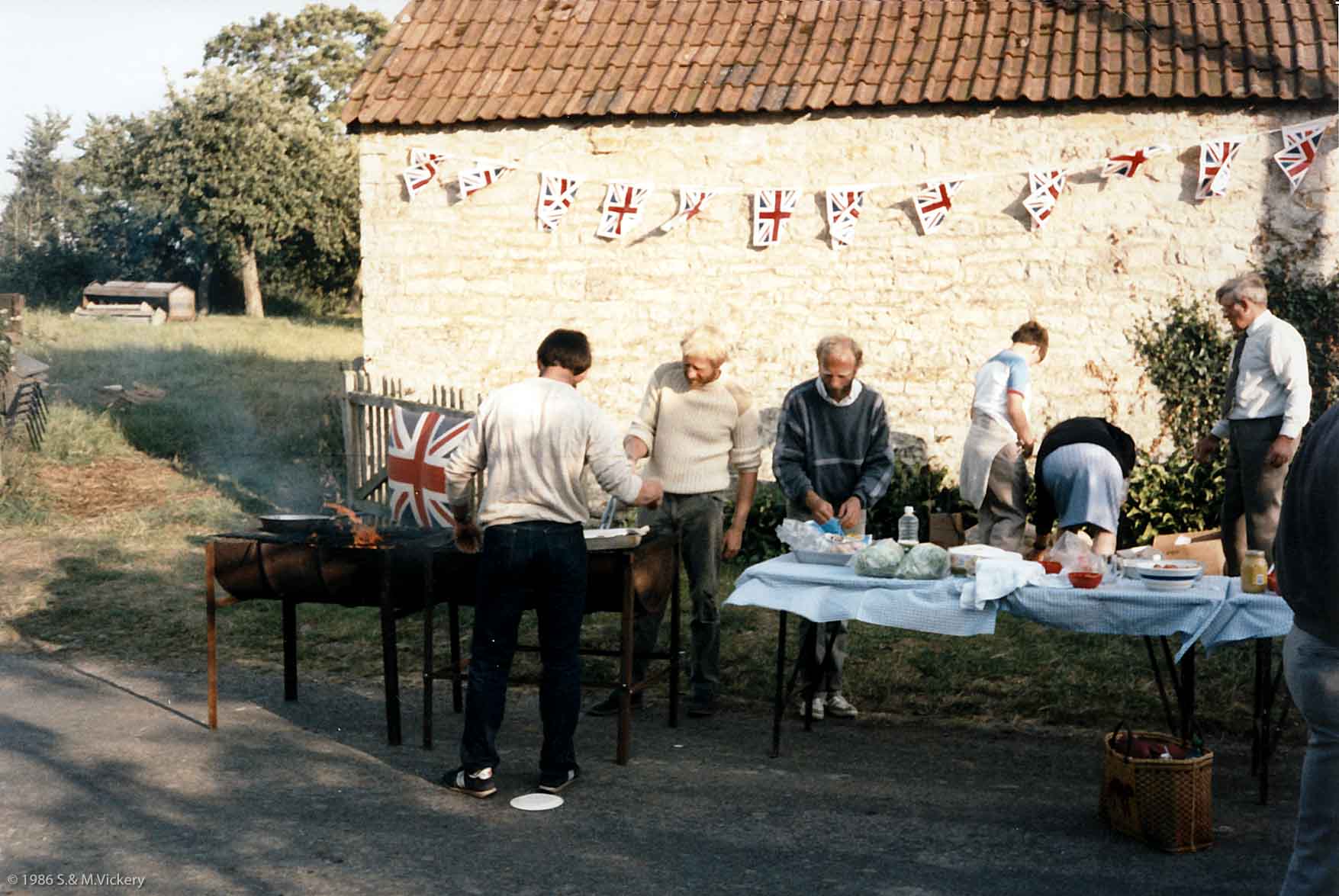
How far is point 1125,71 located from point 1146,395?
2.42m

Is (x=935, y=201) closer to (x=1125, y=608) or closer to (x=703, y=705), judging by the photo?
(x=703, y=705)

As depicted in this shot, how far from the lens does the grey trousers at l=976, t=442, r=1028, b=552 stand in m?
8.55

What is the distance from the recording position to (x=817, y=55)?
11516mm

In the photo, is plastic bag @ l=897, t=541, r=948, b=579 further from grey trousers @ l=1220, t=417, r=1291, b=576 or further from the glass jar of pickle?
grey trousers @ l=1220, t=417, r=1291, b=576

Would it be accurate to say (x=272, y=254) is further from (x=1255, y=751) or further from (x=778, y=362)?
(x=1255, y=751)

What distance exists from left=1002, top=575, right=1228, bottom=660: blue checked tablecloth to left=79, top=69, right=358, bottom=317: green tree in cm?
3277

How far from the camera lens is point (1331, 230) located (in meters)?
10.2

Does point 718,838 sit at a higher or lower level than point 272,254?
lower

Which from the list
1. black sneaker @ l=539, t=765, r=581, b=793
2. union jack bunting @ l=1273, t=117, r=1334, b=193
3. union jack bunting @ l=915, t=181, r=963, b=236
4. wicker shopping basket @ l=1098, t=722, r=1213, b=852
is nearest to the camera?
wicker shopping basket @ l=1098, t=722, r=1213, b=852

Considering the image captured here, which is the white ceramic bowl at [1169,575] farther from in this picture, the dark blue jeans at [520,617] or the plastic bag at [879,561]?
the dark blue jeans at [520,617]

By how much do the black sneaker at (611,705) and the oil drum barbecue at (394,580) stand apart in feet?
1.30

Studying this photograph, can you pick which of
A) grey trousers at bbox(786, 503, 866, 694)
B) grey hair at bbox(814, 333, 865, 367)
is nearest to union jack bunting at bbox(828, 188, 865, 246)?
grey hair at bbox(814, 333, 865, 367)

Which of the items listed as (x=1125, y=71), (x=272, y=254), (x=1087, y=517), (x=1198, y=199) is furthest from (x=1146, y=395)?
(x=272, y=254)

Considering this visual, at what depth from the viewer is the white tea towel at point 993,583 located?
5621 millimetres
